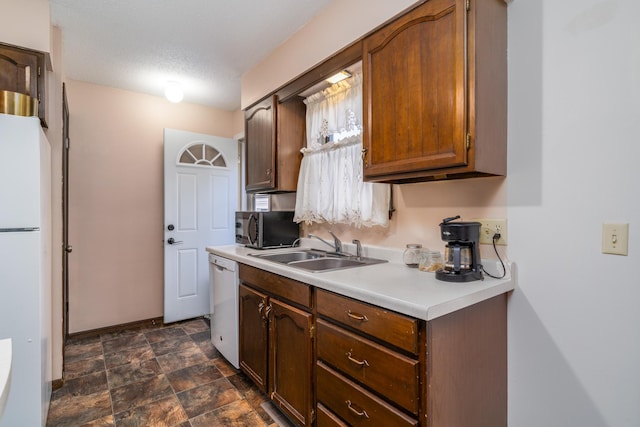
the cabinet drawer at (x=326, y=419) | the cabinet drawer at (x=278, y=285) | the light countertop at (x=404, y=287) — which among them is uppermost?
the light countertop at (x=404, y=287)

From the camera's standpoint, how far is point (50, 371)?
2.06 meters

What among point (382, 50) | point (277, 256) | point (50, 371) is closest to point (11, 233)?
point (50, 371)

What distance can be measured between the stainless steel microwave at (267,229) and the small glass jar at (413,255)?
3.86ft

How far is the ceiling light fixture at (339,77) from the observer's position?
2018 mm

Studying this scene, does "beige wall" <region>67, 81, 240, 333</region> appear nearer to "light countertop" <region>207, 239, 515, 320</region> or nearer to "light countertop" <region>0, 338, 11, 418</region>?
"light countertop" <region>207, 239, 515, 320</region>

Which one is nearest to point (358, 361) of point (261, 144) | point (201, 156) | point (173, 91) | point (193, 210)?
point (261, 144)

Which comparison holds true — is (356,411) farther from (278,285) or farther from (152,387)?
(152,387)

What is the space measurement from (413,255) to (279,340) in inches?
34.7

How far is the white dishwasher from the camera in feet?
7.44

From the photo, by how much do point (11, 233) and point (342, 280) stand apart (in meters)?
1.59

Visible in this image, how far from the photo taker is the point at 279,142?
8.04ft

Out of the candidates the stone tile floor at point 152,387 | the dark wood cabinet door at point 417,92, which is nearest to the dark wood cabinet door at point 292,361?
the stone tile floor at point 152,387

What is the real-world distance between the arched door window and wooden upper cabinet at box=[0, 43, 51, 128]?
1.48m

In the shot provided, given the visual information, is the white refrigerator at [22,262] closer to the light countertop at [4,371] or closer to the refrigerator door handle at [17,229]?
the refrigerator door handle at [17,229]
